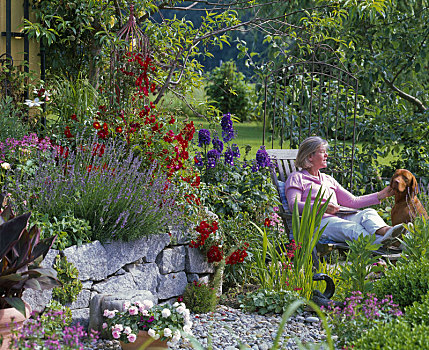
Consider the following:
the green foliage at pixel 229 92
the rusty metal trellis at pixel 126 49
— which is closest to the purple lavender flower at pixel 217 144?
the rusty metal trellis at pixel 126 49

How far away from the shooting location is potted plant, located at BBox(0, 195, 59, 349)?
8.79 feet

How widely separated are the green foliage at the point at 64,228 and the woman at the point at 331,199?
172 centimetres

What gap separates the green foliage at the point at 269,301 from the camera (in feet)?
12.5

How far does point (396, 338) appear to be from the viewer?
2217mm

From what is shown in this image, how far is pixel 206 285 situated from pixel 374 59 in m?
4.30

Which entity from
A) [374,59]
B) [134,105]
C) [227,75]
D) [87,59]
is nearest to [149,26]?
[87,59]

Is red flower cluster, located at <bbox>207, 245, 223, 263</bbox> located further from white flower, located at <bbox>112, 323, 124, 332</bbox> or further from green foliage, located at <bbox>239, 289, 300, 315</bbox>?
white flower, located at <bbox>112, 323, 124, 332</bbox>

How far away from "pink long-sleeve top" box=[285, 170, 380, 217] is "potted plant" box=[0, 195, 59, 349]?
225cm

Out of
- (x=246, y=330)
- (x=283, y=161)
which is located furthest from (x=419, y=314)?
(x=283, y=161)

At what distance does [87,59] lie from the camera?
5.78 m

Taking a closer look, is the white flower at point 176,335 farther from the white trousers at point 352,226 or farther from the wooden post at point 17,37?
the wooden post at point 17,37

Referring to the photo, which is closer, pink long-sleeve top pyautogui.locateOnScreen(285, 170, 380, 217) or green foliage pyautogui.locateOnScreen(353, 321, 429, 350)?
green foliage pyautogui.locateOnScreen(353, 321, 429, 350)

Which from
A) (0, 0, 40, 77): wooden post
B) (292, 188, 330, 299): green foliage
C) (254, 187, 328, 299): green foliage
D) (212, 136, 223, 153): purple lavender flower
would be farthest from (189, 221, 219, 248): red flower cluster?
(0, 0, 40, 77): wooden post

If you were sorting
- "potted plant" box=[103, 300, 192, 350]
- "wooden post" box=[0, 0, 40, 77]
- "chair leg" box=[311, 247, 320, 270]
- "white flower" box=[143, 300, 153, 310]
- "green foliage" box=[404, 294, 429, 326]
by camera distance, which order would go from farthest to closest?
"wooden post" box=[0, 0, 40, 77] < "chair leg" box=[311, 247, 320, 270] < "white flower" box=[143, 300, 153, 310] < "potted plant" box=[103, 300, 192, 350] < "green foliage" box=[404, 294, 429, 326]
